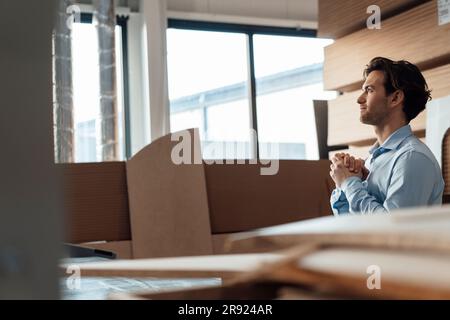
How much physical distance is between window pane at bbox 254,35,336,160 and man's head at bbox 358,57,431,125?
428cm

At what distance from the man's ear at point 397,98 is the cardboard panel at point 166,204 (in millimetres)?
652

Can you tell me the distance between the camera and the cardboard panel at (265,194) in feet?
5.77

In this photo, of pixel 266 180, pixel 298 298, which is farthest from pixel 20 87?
pixel 266 180

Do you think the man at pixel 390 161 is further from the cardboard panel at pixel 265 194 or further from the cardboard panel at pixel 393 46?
the cardboard panel at pixel 393 46

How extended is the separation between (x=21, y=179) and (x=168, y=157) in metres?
1.66

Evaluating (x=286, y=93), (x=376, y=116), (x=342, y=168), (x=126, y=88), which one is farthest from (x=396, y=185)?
(x=286, y=93)

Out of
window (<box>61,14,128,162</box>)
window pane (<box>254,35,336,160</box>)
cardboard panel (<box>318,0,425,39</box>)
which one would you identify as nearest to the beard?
cardboard panel (<box>318,0,425,39</box>)

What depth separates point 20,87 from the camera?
0.19 m

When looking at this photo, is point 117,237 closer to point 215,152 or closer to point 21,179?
point 21,179

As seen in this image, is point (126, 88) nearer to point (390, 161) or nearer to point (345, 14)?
point (345, 14)

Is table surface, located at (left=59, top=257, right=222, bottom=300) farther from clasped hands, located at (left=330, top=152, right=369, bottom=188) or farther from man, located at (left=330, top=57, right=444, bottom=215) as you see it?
clasped hands, located at (left=330, top=152, right=369, bottom=188)

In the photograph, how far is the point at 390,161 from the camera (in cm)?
186

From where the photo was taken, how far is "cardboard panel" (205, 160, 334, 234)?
176cm

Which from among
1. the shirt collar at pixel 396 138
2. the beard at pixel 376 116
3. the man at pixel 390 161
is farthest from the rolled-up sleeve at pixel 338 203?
the beard at pixel 376 116
